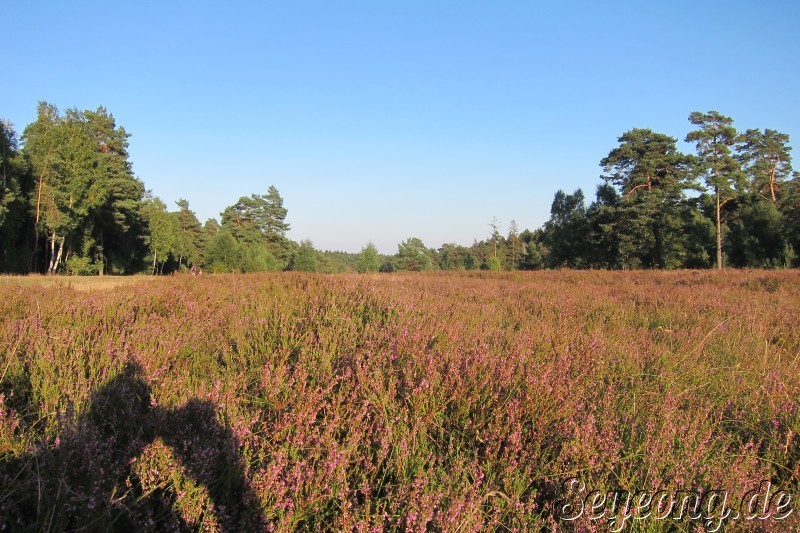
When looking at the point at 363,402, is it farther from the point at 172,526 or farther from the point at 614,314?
the point at 614,314

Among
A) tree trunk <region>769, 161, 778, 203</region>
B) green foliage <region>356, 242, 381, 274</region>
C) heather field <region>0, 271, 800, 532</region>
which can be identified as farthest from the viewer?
green foliage <region>356, 242, 381, 274</region>

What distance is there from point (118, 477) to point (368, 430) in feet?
3.65

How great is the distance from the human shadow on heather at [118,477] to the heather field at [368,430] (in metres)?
0.01

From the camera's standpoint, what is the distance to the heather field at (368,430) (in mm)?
1640

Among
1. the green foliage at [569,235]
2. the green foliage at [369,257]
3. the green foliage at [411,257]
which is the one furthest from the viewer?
the green foliage at [411,257]

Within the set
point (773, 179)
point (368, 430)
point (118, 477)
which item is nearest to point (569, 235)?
point (773, 179)

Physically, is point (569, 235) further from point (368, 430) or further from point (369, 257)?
point (368, 430)

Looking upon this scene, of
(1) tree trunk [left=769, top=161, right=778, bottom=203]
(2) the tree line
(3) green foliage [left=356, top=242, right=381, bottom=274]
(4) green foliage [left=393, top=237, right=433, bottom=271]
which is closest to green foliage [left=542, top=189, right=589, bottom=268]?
(2) the tree line

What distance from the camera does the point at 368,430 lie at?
85.7 inches

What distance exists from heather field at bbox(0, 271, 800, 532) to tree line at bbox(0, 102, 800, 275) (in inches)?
1110

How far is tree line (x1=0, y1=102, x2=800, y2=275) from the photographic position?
30281 mm

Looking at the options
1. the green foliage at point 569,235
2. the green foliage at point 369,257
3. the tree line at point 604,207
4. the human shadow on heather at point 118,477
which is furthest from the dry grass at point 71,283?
the green foliage at point 369,257

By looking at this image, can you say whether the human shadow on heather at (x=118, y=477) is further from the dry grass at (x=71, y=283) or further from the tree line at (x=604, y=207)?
the tree line at (x=604, y=207)

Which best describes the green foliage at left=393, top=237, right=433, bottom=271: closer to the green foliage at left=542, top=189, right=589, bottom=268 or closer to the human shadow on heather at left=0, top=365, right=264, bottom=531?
the green foliage at left=542, top=189, right=589, bottom=268
